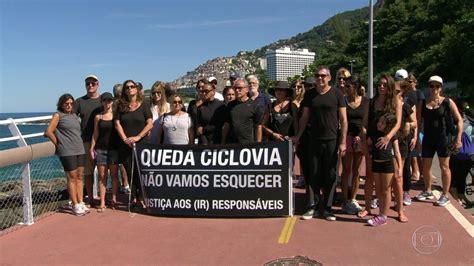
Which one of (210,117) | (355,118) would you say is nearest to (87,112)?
(210,117)

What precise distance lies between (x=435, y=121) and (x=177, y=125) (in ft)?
12.8

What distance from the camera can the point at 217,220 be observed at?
6.71 m

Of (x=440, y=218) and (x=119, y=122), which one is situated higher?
(x=119, y=122)

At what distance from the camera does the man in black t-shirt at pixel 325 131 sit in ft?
20.8

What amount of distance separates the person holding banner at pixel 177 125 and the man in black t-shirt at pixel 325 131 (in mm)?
1808

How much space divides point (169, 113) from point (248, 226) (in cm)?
225

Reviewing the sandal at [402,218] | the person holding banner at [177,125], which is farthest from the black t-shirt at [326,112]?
the person holding banner at [177,125]

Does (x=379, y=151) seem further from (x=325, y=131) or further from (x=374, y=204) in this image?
(x=374, y=204)

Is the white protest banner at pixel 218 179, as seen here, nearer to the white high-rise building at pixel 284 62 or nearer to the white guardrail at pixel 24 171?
the white guardrail at pixel 24 171

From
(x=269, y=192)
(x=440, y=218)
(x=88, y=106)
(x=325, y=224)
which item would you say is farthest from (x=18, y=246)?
(x=440, y=218)

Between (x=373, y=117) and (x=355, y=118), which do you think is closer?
(x=373, y=117)

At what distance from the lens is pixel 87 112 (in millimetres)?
7430

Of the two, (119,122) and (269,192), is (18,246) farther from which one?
(269,192)

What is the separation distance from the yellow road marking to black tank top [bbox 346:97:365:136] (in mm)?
1513
